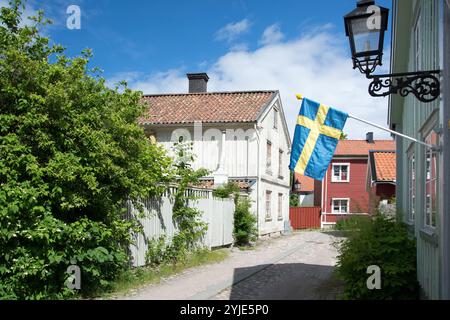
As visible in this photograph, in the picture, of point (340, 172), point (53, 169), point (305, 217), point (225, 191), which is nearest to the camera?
point (53, 169)

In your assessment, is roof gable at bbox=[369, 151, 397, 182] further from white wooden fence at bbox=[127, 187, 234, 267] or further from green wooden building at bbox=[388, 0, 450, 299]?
green wooden building at bbox=[388, 0, 450, 299]

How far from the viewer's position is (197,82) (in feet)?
84.5

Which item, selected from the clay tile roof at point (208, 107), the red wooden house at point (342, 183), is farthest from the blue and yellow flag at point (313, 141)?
the red wooden house at point (342, 183)

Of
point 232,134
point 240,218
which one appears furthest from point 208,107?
point 240,218

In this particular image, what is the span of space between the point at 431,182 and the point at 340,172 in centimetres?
2978

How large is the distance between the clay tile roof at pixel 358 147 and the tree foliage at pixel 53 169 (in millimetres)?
28715

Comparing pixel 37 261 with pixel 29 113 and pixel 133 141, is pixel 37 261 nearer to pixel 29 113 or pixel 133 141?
pixel 29 113

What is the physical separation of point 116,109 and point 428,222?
584cm

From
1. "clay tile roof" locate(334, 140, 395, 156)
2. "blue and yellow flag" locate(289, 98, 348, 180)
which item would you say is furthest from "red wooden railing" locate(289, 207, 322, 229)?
"blue and yellow flag" locate(289, 98, 348, 180)

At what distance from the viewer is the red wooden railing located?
33625 millimetres

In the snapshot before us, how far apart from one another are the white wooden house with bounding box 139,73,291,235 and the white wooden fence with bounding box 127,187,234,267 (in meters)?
3.14

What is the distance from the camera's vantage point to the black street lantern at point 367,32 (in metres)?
5.23

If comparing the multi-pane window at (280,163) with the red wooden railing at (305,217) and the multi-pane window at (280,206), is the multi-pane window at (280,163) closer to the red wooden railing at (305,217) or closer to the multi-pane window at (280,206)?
the multi-pane window at (280,206)

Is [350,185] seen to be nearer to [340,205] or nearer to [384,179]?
[340,205]
